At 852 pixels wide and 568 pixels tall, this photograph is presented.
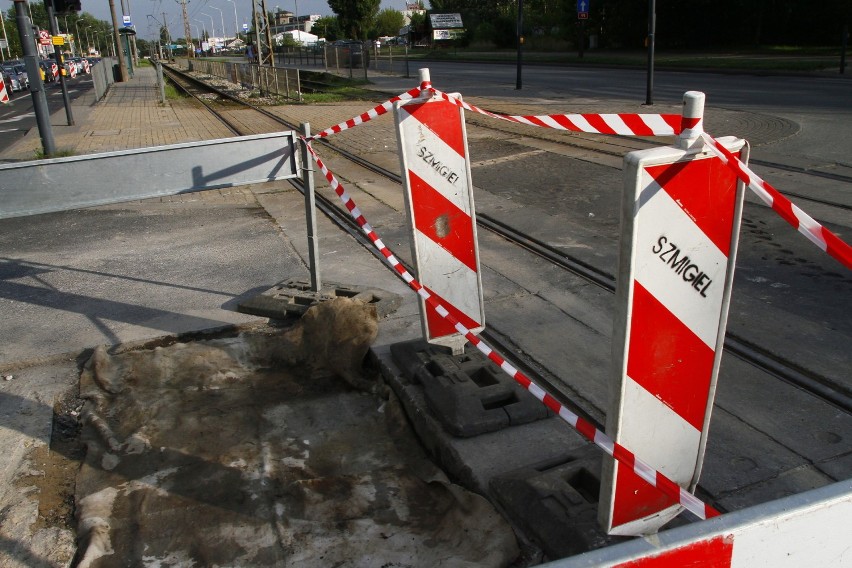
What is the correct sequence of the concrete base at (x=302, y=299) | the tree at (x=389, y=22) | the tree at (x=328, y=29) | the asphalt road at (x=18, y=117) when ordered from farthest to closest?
1. the tree at (x=389, y=22)
2. the tree at (x=328, y=29)
3. the asphalt road at (x=18, y=117)
4. the concrete base at (x=302, y=299)

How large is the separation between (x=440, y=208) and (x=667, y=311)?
6.31ft

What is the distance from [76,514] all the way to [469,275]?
231 centimetres

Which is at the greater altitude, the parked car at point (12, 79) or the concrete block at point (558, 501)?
the parked car at point (12, 79)

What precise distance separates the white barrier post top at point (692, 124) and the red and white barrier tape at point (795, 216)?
0.07 ft

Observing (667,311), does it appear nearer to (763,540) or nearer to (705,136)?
(705,136)

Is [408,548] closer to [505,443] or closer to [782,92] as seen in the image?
[505,443]

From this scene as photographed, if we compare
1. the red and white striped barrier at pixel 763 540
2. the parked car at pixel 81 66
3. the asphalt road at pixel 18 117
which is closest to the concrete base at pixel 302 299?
the red and white striped barrier at pixel 763 540

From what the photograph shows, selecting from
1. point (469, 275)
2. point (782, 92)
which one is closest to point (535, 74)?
point (782, 92)

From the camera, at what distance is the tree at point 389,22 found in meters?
112

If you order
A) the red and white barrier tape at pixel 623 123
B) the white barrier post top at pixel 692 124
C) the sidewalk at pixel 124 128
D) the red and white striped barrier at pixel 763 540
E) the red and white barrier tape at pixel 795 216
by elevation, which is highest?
the white barrier post top at pixel 692 124

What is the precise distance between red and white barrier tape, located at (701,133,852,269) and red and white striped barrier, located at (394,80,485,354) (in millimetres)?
1889

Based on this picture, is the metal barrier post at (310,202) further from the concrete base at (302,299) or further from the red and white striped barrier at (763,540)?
the red and white striped barrier at (763,540)

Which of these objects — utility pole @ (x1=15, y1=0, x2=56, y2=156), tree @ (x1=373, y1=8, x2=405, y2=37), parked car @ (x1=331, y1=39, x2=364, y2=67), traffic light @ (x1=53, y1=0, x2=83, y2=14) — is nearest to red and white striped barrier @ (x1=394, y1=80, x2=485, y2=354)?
utility pole @ (x1=15, y1=0, x2=56, y2=156)

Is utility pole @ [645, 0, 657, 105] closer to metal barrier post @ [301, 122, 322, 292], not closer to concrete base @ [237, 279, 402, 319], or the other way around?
metal barrier post @ [301, 122, 322, 292]
